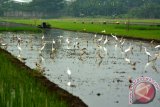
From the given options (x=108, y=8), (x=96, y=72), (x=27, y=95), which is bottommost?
(x=96, y=72)

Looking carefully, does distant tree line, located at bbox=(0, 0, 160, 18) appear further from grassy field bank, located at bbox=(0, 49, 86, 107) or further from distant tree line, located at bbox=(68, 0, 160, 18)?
grassy field bank, located at bbox=(0, 49, 86, 107)

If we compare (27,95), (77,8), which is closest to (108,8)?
(77,8)

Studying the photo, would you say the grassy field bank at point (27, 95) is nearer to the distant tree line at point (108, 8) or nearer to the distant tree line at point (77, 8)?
the distant tree line at point (108, 8)

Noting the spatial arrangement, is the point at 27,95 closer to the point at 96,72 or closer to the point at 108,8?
the point at 96,72

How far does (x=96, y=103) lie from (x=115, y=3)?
145 m

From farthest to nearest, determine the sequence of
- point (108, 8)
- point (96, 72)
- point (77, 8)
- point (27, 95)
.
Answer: point (77, 8) < point (108, 8) < point (96, 72) < point (27, 95)

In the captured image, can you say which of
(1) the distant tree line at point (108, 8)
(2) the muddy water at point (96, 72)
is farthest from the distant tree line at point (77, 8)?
(2) the muddy water at point (96, 72)

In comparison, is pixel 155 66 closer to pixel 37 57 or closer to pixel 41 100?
pixel 37 57

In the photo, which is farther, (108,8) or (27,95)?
(108,8)

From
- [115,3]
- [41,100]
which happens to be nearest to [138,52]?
[41,100]

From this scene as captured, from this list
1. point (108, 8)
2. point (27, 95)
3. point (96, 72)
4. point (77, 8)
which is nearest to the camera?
point (27, 95)

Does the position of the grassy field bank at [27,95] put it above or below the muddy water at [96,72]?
above

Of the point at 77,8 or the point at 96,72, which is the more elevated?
the point at 77,8

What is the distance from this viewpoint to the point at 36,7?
161 meters
